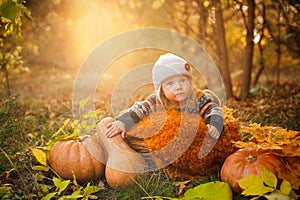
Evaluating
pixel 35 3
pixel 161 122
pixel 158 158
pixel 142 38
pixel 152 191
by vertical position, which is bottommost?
pixel 152 191

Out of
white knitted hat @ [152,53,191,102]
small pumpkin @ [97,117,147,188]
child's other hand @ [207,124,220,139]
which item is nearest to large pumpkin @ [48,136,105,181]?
small pumpkin @ [97,117,147,188]

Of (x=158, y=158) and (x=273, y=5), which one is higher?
(x=273, y=5)

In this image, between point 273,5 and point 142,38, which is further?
point 142,38

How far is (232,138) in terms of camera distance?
6.54ft

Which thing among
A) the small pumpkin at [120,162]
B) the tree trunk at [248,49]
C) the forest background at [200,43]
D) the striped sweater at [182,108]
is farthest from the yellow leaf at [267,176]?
the tree trunk at [248,49]

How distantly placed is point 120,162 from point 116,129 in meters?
0.23

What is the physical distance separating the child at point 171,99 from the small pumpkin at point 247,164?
0.32m

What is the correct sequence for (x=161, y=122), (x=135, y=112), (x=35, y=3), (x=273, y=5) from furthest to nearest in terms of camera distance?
1. (x=35, y=3)
2. (x=273, y=5)
3. (x=135, y=112)
4. (x=161, y=122)

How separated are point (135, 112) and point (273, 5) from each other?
10.3 feet

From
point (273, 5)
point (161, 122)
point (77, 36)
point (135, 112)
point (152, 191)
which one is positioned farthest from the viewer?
point (77, 36)

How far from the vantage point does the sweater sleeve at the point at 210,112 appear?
77.7 inches

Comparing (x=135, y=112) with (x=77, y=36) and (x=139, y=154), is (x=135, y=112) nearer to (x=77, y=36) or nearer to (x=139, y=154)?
(x=139, y=154)

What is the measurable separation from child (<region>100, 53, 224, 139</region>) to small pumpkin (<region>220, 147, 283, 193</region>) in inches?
12.7

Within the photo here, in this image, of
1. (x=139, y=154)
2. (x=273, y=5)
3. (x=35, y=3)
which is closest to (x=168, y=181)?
(x=139, y=154)
